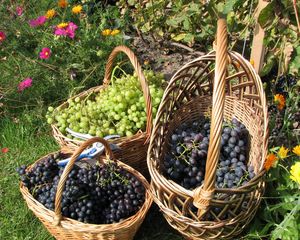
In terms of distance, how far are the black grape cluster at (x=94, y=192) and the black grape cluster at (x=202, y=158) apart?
0.19m

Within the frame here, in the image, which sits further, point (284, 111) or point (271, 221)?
point (284, 111)

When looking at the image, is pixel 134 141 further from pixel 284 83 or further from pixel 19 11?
pixel 19 11

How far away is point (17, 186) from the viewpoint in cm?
237

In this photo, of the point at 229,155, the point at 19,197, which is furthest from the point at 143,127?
the point at 19,197

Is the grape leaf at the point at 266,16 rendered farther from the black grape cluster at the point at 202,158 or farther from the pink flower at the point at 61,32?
the pink flower at the point at 61,32

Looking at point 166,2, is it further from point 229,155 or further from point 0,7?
point 229,155

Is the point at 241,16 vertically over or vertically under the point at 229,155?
over

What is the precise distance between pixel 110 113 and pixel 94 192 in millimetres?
511

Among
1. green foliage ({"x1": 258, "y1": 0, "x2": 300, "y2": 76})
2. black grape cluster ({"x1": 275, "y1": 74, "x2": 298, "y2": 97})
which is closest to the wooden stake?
green foliage ({"x1": 258, "y1": 0, "x2": 300, "y2": 76})

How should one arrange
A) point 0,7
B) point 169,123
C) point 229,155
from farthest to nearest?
point 0,7
point 169,123
point 229,155

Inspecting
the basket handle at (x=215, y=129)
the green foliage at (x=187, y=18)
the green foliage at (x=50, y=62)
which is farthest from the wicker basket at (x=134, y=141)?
the green foliage at (x=187, y=18)

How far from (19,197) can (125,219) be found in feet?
2.50

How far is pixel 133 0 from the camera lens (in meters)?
3.53

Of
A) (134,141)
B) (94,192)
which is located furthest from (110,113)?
(94,192)
